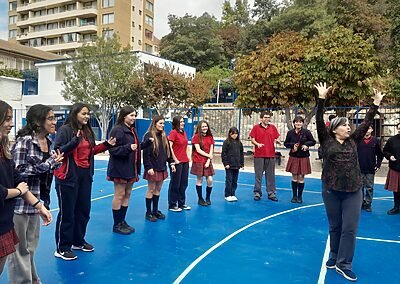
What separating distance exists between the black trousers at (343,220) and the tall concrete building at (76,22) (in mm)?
46040

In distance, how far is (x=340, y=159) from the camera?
383 cm

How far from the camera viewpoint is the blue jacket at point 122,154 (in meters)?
4.82

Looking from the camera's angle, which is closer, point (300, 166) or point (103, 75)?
point (300, 166)

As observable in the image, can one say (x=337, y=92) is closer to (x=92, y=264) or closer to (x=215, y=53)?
(x=92, y=264)

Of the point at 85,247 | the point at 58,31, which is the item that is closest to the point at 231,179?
the point at 85,247

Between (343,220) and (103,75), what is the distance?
17.8 meters

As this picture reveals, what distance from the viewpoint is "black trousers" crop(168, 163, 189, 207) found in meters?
6.41

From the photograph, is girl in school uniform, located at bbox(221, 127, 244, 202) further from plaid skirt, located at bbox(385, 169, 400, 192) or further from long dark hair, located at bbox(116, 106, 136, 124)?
long dark hair, located at bbox(116, 106, 136, 124)

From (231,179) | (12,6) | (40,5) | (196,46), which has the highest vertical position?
(12,6)

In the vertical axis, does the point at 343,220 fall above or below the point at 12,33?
below

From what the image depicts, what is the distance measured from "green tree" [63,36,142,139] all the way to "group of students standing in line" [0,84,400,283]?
14039mm

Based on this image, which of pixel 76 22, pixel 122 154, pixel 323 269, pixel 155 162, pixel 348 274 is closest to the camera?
pixel 348 274

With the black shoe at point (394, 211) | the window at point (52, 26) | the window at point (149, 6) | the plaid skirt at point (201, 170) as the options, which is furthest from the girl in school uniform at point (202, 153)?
the window at point (149, 6)

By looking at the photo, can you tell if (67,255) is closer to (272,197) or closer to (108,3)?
(272,197)
